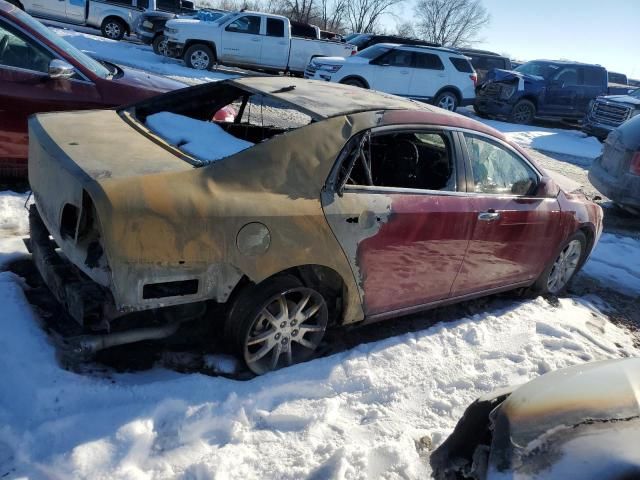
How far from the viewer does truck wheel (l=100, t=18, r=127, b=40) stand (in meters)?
20.7

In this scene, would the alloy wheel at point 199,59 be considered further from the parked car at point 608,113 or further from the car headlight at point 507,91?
the parked car at point 608,113

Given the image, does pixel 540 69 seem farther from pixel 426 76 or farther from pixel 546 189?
pixel 546 189

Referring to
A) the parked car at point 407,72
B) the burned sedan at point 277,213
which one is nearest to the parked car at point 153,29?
the parked car at point 407,72

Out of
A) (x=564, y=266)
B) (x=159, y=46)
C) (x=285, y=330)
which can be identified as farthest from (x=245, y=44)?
(x=285, y=330)

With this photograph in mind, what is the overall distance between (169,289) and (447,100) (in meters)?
15.2

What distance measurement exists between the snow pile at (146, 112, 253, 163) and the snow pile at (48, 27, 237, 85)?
11022 mm

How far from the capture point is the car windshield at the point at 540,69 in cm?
1731

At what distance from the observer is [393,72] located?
49.3ft

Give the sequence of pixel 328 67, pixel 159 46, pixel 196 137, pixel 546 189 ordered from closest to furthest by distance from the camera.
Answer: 1. pixel 196 137
2. pixel 546 189
3. pixel 328 67
4. pixel 159 46

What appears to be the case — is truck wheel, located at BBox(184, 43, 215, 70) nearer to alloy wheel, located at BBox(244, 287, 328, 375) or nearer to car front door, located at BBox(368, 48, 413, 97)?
car front door, located at BBox(368, 48, 413, 97)

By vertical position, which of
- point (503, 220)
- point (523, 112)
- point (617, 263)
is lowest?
point (617, 263)

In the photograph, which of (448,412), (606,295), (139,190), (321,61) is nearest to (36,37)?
(139,190)

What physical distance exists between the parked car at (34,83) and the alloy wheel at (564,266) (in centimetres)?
428

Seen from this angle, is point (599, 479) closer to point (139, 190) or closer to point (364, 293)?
point (364, 293)
